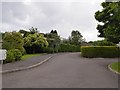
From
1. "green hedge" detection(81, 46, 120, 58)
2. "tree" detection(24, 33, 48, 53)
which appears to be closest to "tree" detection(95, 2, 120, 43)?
"green hedge" detection(81, 46, 120, 58)

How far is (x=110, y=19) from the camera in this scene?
67.2 ft

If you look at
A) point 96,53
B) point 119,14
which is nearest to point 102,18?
point 119,14

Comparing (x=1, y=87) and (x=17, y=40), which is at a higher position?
(x=17, y=40)

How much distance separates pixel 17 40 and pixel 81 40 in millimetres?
48096

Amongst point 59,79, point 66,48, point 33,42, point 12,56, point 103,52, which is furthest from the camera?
point 66,48

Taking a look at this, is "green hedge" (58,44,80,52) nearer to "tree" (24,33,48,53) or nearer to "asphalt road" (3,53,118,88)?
"tree" (24,33,48,53)

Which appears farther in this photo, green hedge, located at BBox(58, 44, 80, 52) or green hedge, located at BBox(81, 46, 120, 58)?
green hedge, located at BBox(58, 44, 80, 52)

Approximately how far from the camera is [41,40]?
49.2 meters

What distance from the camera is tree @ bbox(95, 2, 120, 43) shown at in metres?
15.7

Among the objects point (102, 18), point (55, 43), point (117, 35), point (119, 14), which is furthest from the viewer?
point (55, 43)

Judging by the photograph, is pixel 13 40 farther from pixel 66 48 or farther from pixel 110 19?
pixel 66 48

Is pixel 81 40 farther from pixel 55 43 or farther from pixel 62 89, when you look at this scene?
pixel 62 89

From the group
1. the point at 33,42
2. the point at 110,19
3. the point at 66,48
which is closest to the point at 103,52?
the point at 110,19

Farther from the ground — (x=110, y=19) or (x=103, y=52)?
(x=110, y=19)
